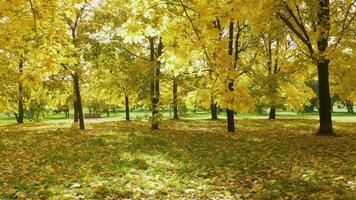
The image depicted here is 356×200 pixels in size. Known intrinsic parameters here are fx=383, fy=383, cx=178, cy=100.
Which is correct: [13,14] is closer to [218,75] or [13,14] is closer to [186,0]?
[186,0]

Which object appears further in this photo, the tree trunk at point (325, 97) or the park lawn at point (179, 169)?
the tree trunk at point (325, 97)

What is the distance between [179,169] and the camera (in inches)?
407

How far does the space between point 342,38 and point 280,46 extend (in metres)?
17.4

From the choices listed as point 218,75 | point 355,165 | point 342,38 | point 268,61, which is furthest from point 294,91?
point 218,75

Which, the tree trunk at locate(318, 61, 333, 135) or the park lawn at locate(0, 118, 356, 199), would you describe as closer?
the park lawn at locate(0, 118, 356, 199)

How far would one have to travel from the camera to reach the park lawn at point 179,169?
7695 mm

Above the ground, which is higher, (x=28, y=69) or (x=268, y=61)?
(x=268, y=61)

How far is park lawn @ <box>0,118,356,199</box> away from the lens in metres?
7.70

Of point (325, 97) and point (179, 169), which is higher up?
point (325, 97)

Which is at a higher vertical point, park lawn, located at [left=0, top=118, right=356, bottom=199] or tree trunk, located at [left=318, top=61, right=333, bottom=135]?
tree trunk, located at [left=318, top=61, right=333, bottom=135]

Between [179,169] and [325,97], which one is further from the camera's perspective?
[325,97]

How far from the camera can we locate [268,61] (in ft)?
110

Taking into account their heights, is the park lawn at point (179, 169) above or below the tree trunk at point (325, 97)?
below

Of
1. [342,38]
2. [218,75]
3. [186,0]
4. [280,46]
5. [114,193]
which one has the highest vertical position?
[280,46]
